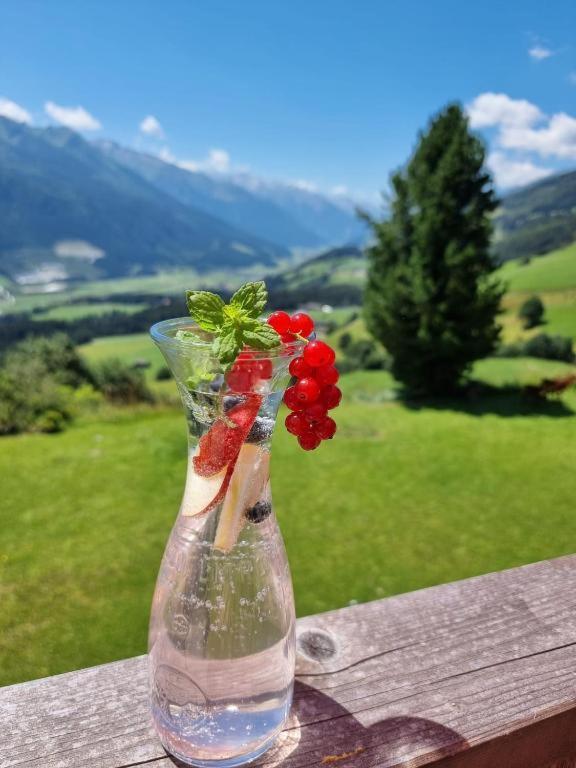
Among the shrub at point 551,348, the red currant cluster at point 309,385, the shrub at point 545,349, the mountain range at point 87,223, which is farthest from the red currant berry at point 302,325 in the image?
the mountain range at point 87,223

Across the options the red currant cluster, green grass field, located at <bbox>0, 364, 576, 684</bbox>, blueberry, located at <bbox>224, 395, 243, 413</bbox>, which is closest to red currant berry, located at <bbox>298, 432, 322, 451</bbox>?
the red currant cluster

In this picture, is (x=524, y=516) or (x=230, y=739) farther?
(x=524, y=516)

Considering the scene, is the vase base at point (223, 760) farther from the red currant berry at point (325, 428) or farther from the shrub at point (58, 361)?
the shrub at point (58, 361)

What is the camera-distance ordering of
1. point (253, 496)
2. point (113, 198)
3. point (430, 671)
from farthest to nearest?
point (113, 198) → point (430, 671) → point (253, 496)

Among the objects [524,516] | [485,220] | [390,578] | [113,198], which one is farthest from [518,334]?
[113,198]

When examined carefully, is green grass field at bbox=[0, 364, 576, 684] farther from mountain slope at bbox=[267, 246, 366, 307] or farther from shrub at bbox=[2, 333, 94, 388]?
mountain slope at bbox=[267, 246, 366, 307]

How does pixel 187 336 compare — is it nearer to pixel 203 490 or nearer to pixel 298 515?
pixel 203 490

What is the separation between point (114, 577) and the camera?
14.4ft

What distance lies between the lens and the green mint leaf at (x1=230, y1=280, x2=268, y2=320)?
2.31ft

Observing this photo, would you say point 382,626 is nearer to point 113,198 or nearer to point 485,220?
point 485,220

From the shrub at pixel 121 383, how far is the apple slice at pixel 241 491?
846 cm

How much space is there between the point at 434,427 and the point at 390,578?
4154mm

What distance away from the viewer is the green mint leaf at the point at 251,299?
2.31 feet

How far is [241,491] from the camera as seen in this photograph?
72cm
